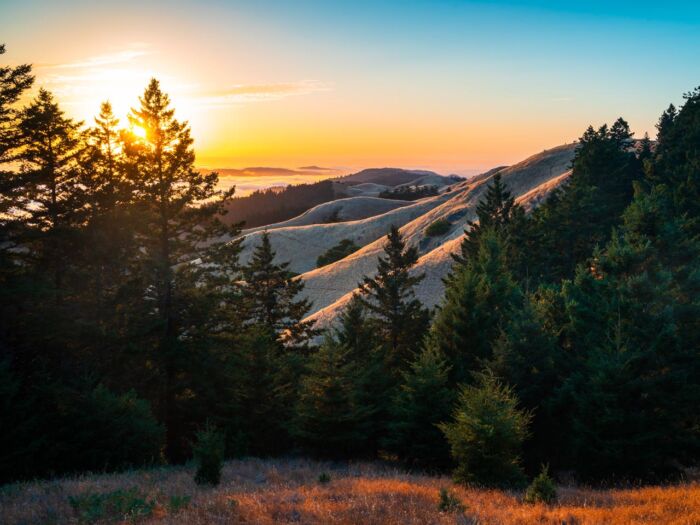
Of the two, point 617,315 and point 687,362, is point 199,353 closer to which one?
point 617,315

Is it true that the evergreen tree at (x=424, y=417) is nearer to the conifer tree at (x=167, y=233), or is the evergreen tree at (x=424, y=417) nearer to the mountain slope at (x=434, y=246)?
the conifer tree at (x=167, y=233)

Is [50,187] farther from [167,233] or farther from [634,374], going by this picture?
[634,374]

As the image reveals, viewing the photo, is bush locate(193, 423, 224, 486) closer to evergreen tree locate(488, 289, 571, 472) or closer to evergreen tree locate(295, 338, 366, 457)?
evergreen tree locate(295, 338, 366, 457)

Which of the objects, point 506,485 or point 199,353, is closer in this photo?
point 506,485

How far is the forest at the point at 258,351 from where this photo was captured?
A: 20.3m

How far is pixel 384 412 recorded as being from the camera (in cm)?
2559

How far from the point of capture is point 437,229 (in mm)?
90062

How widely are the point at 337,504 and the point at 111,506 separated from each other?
5466 millimetres

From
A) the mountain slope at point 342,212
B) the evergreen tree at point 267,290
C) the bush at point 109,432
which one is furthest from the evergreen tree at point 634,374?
the mountain slope at point 342,212

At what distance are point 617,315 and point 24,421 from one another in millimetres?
26055

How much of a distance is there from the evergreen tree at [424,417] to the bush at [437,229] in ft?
227

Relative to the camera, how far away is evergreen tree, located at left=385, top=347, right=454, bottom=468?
71.4 ft

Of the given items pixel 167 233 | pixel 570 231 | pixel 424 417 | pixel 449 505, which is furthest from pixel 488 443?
pixel 570 231

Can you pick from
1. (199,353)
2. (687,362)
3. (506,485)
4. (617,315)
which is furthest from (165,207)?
(687,362)
